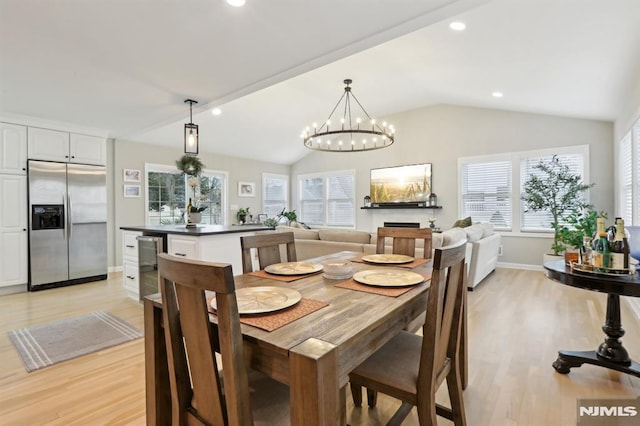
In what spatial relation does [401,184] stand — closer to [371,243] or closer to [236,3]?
[371,243]

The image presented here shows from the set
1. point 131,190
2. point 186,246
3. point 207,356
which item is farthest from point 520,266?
point 131,190

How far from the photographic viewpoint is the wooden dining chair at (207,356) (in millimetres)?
931

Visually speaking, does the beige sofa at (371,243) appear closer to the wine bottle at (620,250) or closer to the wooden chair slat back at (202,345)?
the wine bottle at (620,250)

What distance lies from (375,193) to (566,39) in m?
5.01

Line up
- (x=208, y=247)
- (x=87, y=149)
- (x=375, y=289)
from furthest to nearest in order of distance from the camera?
(x=87, y=149), (x=208, y=247), (x=375, y=289)

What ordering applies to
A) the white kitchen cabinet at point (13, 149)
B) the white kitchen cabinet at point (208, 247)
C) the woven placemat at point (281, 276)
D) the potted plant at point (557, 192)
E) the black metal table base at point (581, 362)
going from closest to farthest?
the woven placemat at point (281, 276), the black metal table base at point (581, 362), the white kitchen cabinet at point (208, 247), the white kitchen cabinet at point (13, 149), the potted plant at point (557, 192)

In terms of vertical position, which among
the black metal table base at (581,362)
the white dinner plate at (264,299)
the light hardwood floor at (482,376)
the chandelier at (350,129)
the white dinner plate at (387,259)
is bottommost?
the light hardwood floor at (482,376)

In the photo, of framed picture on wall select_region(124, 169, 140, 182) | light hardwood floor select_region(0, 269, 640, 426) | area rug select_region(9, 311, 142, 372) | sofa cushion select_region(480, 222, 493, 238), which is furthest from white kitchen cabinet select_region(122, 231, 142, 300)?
sofa cushion select_region(480, 222, 493, 238)

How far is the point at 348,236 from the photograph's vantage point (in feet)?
13.5

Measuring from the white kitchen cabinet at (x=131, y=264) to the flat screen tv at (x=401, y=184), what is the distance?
205 inches

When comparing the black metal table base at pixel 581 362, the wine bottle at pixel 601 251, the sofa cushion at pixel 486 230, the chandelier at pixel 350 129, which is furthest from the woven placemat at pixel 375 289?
the chandelier at pixel 350 129

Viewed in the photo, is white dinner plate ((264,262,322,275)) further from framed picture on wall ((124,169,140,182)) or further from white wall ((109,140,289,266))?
framed picture on wall ((124,169,140,182))

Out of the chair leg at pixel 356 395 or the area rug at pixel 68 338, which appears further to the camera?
the area rug at pixel 68 338

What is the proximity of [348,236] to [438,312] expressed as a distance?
2.87m
